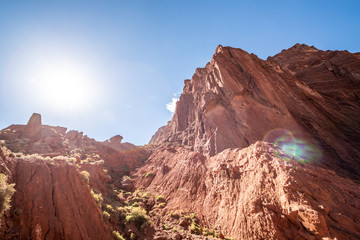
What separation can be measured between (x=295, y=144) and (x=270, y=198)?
12221mm

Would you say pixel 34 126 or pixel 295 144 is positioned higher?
pixel 34 126

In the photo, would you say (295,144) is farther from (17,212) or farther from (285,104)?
(17,212)

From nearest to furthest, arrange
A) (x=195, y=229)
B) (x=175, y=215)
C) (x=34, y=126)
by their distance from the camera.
A: (x=195, y=229), (x=175, y=215), (x=34, y=126)

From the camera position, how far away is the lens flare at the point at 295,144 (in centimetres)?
1995

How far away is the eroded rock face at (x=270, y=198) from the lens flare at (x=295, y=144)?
3.80 metres

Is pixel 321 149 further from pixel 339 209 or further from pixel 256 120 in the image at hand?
pixel 339 209

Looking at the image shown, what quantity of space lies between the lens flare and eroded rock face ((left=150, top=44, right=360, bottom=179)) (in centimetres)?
39

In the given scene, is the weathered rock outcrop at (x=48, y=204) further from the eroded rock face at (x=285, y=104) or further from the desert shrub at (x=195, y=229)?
the eroded rock face at (x=285, y=104)

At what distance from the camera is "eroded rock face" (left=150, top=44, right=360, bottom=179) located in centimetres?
2278

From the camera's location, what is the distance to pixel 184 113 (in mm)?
48531

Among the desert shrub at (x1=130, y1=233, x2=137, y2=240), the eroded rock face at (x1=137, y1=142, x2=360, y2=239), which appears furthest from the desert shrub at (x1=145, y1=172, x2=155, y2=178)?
the desert shrub at (x1=130, y1=233, x2=137, y2=240)

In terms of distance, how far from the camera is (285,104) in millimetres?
25891

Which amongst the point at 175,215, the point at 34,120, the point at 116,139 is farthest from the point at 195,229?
the point at 116,139

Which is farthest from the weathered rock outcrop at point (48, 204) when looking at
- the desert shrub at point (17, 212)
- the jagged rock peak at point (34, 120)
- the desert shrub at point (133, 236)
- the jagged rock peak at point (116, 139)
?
the jagged rock peak at point (116, 139)
